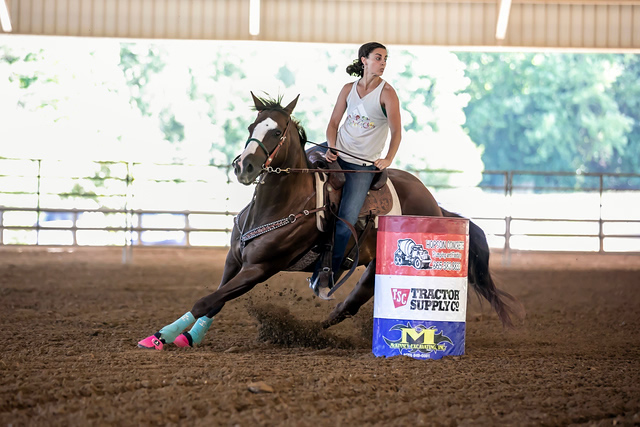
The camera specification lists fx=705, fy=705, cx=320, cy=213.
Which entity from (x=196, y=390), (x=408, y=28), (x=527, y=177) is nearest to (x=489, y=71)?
(x=527, y=177)

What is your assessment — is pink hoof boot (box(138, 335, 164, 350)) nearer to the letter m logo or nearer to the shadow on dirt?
the shadow on dirt

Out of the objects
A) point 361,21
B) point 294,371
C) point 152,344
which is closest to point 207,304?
point 152,344

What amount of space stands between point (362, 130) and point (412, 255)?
1.03m

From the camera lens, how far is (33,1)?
11.4 meters

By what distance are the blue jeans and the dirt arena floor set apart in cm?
67

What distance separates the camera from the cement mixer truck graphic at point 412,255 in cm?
423

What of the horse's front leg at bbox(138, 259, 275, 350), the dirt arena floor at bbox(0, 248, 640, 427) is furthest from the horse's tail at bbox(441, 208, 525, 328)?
the horse's front leg at bbox(138, 259, 275, 350)

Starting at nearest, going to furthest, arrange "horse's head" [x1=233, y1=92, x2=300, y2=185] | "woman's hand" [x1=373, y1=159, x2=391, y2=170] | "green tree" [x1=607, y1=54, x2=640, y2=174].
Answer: "horse's head" [x1=233, y1=92, x2=300, y2=185] < "woman's hand" [x1=373, y1=159, x2=391, y2=170] < "green tree" [x1=607, y1=54, x2=640, y2=174]

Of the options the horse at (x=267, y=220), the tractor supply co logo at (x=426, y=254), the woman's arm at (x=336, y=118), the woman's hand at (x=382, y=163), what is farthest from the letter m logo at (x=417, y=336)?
the woman's arm at (x=336, y=118)

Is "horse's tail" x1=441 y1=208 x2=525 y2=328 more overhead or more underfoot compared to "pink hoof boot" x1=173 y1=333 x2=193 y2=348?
more overhead

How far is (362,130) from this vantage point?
480 centimetres

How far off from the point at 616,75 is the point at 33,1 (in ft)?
79.3

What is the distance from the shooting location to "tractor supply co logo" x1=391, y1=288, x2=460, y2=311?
4.23 meters

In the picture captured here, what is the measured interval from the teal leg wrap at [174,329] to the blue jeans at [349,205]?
1.02 m
